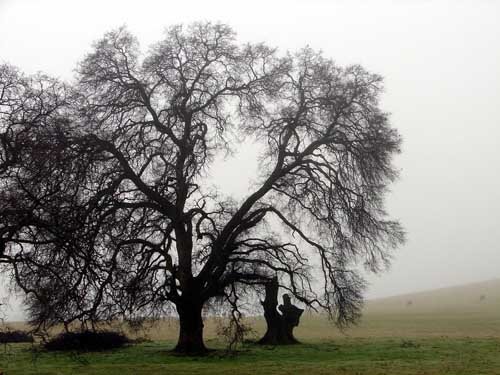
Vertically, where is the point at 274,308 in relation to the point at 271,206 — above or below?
below

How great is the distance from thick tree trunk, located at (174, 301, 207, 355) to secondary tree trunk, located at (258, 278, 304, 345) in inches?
230

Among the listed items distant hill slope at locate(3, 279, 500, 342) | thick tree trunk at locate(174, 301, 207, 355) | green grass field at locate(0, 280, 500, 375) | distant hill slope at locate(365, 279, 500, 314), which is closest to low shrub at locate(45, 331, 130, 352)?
green grass field at locate(0, 280, 500, 375)

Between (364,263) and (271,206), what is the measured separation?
4.54 metres

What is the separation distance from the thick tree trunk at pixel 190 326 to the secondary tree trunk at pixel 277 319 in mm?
5841

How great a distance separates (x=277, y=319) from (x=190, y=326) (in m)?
6.85

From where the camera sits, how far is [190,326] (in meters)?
24.0

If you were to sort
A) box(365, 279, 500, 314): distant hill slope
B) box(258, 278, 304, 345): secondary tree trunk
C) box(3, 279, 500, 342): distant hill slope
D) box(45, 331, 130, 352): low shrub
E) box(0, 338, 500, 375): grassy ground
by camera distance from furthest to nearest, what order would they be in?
box(365, 279, 500, 314): distant hill slope → box(3, 279, 500, 342): distant hill slope → box(258, 278, 304, 345): secondary tree trunk → box(45, 331, 130, 352): low shrub → box(0, 338, 500, 375): grassy ground

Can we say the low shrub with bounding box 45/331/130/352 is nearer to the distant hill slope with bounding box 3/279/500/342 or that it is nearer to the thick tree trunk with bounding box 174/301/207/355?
the distant hill slope with bounding box 3/279/500/342

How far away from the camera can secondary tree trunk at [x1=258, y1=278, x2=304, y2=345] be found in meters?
29.1

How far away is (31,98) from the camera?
15.2 metres

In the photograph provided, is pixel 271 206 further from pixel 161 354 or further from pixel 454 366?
pixel 454 366

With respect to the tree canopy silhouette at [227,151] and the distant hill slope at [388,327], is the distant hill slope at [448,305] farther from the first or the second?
the tree canopy silhouette at [227,151]

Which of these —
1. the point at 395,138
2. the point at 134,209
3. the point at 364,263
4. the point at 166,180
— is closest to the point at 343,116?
the point at 395,138

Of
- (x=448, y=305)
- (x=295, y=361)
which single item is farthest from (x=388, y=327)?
(x=448, y=305)
